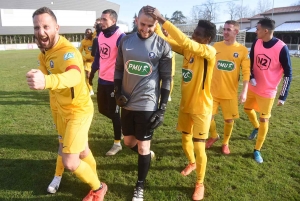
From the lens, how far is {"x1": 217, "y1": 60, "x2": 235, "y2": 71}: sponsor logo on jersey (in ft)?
14.5

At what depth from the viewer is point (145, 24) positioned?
9.41 feet

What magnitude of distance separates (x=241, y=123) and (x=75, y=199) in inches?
169

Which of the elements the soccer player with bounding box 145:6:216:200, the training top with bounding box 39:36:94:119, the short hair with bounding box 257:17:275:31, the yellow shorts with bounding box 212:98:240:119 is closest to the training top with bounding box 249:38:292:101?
the short hair with bounding box 257:17:275:31

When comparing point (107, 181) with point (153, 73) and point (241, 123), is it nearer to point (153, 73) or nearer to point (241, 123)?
point (153, 73)

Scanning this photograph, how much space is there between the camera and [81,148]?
2.96 metres

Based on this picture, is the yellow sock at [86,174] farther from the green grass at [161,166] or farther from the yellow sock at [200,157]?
the yellow sock at [200,157]

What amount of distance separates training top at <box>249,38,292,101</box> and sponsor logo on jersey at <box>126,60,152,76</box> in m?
2.39

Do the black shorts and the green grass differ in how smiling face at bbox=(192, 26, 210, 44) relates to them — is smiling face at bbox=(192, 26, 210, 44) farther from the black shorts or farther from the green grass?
the green grass

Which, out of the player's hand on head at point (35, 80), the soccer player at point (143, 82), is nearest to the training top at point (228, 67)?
the soccer player at point (143, 82)

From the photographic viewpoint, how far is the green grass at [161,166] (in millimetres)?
3473

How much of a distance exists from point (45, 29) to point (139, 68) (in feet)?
3.49

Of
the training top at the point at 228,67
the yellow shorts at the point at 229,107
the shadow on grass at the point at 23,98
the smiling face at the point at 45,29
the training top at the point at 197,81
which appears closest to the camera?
the smiling face at the point at 45,29

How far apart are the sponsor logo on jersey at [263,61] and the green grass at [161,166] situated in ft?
4.97

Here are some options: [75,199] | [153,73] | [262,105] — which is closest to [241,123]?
[262,105]
